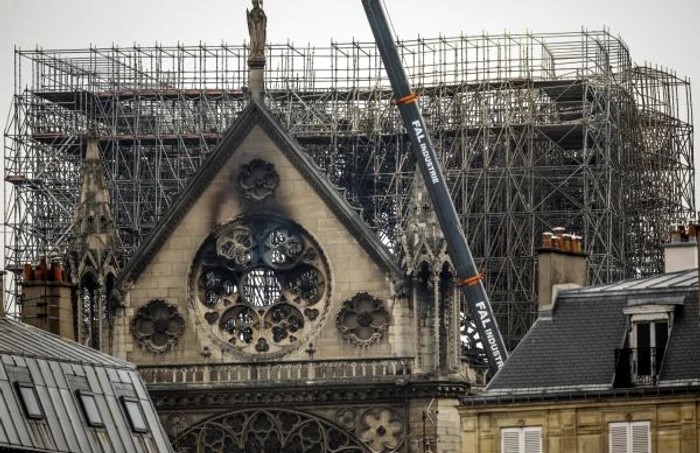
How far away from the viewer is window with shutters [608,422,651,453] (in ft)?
213

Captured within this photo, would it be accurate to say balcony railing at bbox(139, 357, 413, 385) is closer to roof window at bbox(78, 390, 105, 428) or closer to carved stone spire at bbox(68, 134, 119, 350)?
carved stone spire at bbox(68, 134, 119, 350)

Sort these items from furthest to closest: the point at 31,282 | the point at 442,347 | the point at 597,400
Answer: the point at 442,347 → the point at 31,282 → the point at 597,400

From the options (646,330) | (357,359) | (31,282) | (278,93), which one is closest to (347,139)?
(278,93)

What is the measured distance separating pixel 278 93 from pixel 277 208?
21573mm

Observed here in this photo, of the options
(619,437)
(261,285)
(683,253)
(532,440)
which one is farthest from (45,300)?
(619,437)

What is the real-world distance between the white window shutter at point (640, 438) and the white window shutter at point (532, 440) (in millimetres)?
1991

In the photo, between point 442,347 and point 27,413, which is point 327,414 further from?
point 27,413

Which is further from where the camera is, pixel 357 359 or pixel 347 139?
pixel 347 139

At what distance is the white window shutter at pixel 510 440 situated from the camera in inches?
2621

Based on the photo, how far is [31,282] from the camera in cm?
8406

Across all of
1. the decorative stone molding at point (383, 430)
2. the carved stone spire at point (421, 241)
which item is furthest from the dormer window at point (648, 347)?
the decorative stone molding at point (383, 430)

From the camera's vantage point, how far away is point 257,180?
99.1 meters

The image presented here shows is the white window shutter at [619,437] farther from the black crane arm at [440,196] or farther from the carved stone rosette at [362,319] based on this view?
the carved stone rosette at [362,319]

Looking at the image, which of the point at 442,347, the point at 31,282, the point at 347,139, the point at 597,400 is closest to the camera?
the point at 597,400
